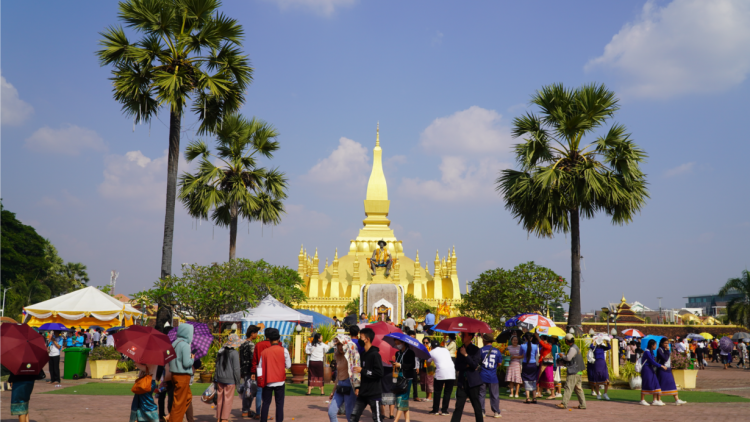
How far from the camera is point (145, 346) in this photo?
7652mm

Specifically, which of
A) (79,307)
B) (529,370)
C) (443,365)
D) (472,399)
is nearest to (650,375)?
(529,370)

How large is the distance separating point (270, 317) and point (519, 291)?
30.8 ft

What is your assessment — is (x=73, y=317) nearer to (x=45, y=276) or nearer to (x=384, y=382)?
(x=384, y=382)

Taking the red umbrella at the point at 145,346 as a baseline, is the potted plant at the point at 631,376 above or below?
below

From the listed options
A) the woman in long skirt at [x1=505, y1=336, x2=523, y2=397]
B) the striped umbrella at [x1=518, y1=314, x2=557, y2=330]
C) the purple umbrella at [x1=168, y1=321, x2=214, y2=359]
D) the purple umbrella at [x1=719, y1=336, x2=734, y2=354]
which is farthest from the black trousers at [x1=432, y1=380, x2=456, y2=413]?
the purple umbrella at [x1=719, y1=336, x2=734, y2=354]

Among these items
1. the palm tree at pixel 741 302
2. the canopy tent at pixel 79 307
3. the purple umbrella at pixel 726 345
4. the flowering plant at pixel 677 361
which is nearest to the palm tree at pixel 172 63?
the canopy tent at pixel 79 307

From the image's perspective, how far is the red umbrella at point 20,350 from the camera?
8164mm

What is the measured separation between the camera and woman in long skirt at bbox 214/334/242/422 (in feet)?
30.0

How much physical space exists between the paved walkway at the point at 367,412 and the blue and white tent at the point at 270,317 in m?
4.98

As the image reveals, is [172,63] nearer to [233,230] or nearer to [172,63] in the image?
[172,63]

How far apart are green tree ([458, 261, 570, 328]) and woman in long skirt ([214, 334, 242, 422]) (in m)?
15.0

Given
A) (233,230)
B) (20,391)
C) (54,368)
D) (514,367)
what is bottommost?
(54,368)

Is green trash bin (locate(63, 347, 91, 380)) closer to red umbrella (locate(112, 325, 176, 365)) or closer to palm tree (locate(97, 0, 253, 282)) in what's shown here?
palm tree (locate(97, 0, 253, 282))

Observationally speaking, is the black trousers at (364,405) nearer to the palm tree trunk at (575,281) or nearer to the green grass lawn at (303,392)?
the green grass lawn at (303,392)
